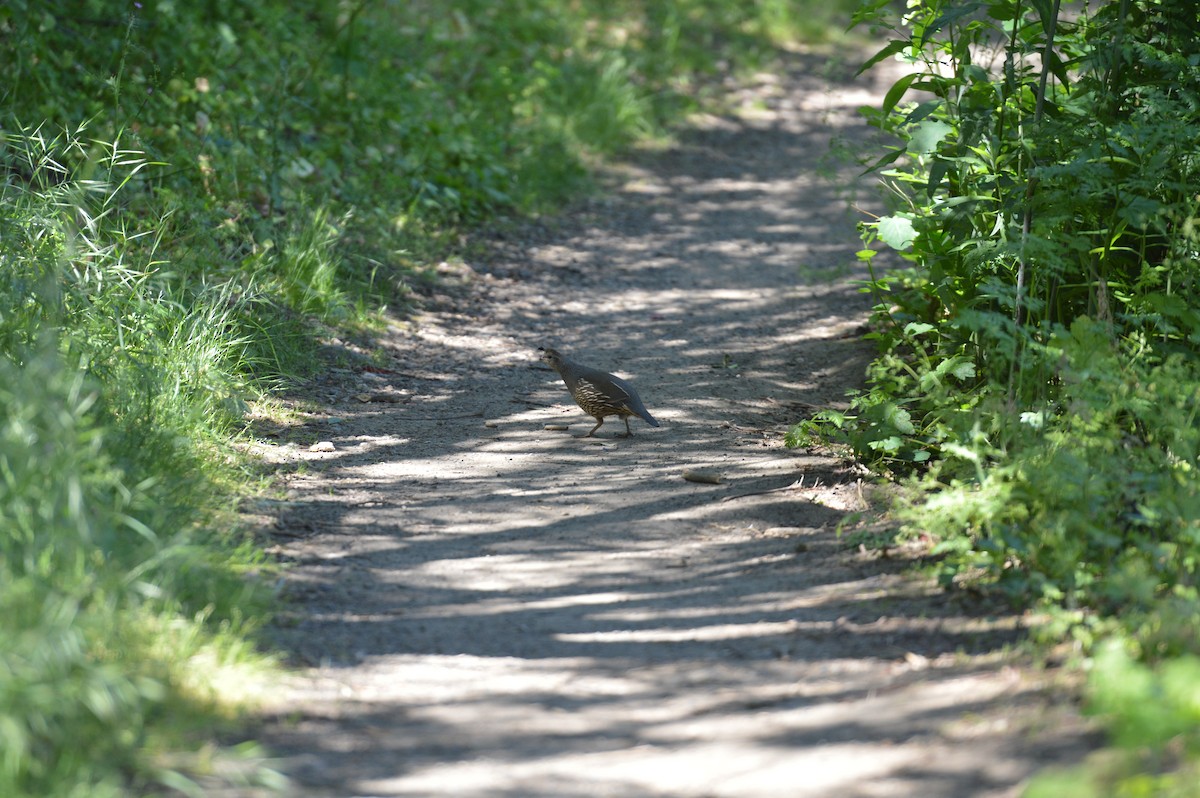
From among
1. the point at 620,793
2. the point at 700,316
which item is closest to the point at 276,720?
the point at 620,793

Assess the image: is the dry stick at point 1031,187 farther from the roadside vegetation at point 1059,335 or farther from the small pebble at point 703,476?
the small pebble at point 703,476

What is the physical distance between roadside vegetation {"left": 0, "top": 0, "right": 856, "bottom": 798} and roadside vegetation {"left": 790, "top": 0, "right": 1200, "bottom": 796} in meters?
2.61

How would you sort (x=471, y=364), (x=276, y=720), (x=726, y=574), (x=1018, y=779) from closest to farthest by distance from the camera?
(x=1018, y=779) < (x=276, y=720) < (x=726, y=574) < (x=471, y=364)

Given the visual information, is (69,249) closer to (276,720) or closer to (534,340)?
(276,720)

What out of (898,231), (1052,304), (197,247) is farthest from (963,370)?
(197,247)

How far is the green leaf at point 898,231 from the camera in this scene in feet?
19.6

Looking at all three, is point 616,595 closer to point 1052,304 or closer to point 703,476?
point 703,476

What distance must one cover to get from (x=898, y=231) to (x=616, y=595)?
2670mm

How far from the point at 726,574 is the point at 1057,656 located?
4.53 feet

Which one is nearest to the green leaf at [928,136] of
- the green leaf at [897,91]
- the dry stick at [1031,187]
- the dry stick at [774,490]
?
the green leaf at [897,91]

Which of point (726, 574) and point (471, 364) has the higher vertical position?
point (471, 364)

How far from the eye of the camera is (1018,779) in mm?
3051

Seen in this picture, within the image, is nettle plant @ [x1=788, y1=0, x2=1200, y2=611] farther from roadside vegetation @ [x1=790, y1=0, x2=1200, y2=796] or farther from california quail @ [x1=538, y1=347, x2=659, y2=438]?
california quail @ [x1=538, y1=347, x2=659, y2=438]

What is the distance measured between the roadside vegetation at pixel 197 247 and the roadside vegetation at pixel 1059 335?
8.55 ft
